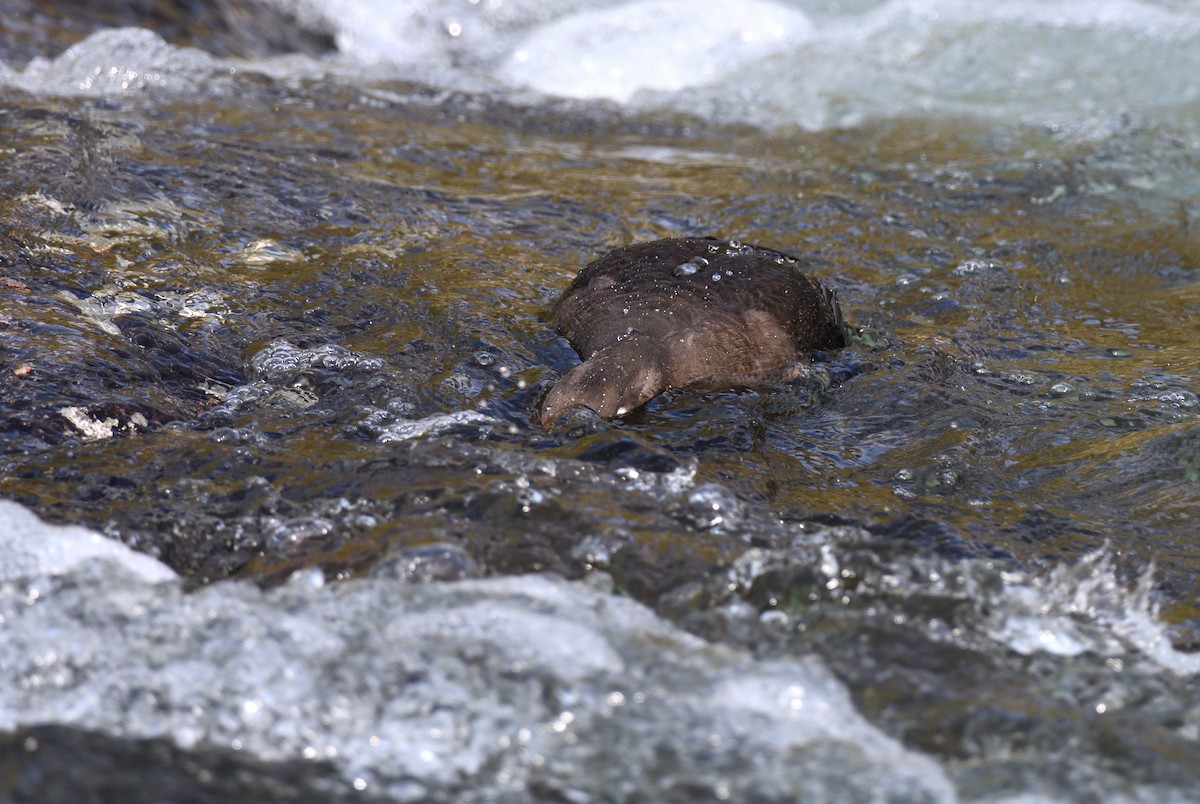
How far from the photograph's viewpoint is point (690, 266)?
15.1 ft

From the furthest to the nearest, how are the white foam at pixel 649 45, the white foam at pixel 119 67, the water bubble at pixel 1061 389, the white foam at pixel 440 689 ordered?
the white foam at pixel 649 45 < the white foam at pixel 119 67 < the water bubble at pixel 1061 389 < the white foam at pixel 440 689

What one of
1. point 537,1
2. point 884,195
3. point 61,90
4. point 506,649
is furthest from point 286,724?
point 537,1

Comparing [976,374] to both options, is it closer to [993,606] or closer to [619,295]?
[619,295]

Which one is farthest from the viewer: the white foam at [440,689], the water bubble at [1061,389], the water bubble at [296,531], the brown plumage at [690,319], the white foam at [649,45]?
the white foam at [649,45]

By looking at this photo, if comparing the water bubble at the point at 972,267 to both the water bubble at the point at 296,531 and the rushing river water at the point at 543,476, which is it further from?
the water bubble at the point at 296,531

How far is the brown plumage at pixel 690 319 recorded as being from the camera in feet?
13.7

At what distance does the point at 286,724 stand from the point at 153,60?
6.16 metres

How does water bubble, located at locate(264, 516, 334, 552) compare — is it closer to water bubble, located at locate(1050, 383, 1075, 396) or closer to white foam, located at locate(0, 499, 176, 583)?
white foam, located at locate(0, 499, 176, 583)

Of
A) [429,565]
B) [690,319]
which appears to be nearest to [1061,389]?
[690,319]

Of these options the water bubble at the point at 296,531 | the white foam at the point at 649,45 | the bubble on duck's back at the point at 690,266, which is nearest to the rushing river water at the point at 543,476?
the water bubble at the point at 296,531

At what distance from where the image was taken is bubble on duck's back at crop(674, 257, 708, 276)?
459 centimetres

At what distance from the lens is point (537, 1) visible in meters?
11.6

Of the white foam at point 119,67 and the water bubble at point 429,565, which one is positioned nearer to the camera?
the water bubble at point 429,565

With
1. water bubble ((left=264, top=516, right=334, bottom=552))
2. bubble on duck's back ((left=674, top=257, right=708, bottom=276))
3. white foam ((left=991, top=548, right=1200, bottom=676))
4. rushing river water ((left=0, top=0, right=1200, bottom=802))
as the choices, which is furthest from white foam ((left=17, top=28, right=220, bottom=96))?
white foam ((left=991, top=548, right=1200, bottom=676))
